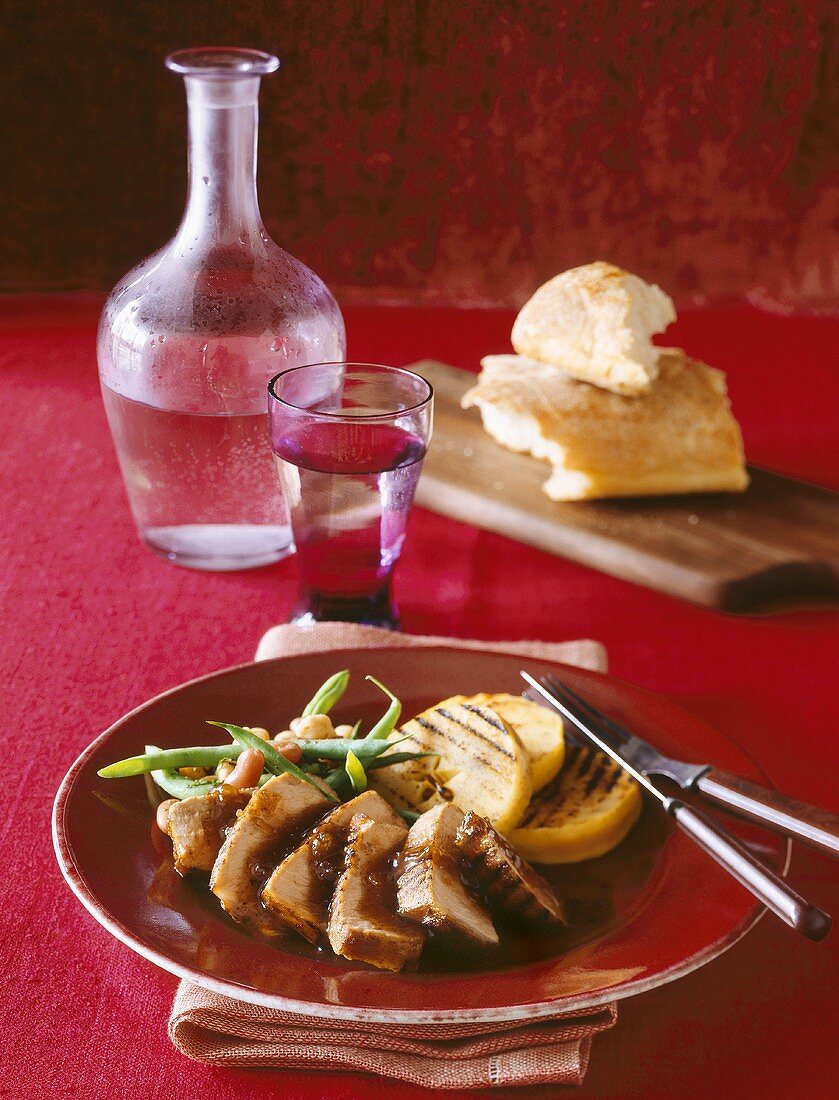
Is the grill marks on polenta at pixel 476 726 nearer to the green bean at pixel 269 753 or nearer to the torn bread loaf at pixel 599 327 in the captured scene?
the green bean at pixel 269 753

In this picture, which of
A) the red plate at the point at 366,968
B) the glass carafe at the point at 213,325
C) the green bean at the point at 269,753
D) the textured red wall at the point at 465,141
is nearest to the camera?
the red plate at the point at 366,968

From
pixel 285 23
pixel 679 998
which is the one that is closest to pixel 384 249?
pixel 285 23

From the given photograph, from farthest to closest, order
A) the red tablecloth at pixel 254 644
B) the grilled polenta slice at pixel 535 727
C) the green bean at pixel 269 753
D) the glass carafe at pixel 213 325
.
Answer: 1. the glass carafe at pixel 213 325
2. the grilled polenta slice at pixel 535 727
3. the green bean at pixel 269 753
4. the red tablecloth at pixel 254 644

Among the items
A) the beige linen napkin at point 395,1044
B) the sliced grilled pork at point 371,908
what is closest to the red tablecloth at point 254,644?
the beige linen napkin at point 395,1044

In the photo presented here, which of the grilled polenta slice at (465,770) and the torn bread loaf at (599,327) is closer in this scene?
the grilled polenta slice at (465,770)

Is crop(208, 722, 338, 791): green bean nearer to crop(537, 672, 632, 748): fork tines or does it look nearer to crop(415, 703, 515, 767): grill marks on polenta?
crop(415, 703, 515, 767): grill marks on polenta

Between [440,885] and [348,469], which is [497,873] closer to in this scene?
[440,885]

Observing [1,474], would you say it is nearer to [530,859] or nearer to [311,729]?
[311,729]
